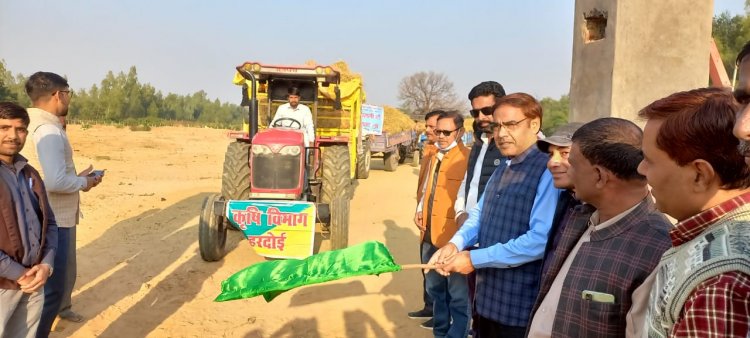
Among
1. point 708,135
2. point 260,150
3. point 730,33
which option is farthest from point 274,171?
point 730,33

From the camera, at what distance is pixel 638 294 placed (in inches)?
50.3

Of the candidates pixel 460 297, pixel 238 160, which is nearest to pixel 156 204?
pixel 238 160

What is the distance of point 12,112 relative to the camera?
91.9 inches

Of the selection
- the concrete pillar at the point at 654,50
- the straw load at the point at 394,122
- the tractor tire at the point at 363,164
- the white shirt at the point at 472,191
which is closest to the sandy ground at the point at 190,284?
the white shirt at the point at 472,191

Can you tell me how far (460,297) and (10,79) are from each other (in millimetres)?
48930

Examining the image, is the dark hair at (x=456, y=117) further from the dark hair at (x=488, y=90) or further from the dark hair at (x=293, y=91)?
the dark hair at (x=293, y=91)

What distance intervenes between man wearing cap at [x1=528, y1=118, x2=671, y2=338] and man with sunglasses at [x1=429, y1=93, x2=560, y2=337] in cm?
39

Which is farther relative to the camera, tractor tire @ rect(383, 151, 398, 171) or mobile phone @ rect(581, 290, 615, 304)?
tractor tire @ rect(383, 151, 398, 171)

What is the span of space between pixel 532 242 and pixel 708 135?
3.89ft

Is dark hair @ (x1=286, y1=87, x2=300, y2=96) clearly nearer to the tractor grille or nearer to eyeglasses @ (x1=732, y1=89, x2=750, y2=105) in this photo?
the tractor grille

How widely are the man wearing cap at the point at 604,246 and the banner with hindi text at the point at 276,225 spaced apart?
3.27m

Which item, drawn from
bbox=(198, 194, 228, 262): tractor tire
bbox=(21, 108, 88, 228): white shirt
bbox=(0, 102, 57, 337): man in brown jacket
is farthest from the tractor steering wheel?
bbox=(0, 102, 57, 337): man in brown jacket

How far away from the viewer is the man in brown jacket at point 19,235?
85.9 inches

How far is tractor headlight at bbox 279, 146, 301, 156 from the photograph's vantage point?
5.46 m
